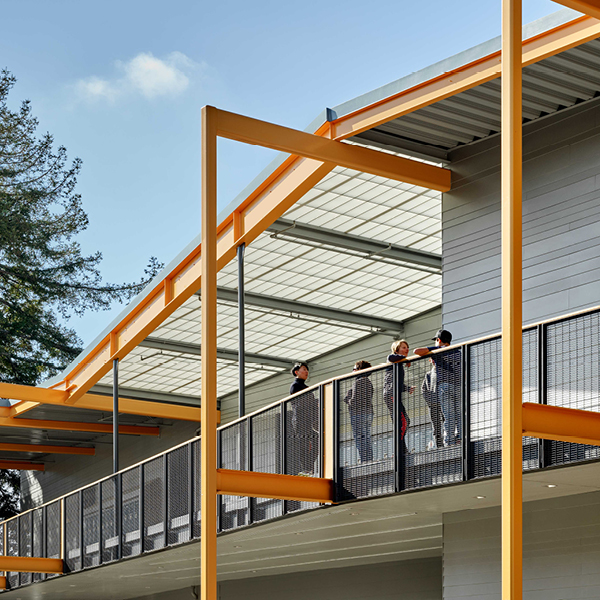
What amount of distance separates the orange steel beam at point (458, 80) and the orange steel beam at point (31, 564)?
1248 centimetres

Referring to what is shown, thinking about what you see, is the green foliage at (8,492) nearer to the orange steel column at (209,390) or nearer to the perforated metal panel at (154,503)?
the perforated metal panel at (154,503)

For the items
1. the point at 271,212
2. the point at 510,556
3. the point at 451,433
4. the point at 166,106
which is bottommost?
the point at 510,556

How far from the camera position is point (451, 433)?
11.5 meters

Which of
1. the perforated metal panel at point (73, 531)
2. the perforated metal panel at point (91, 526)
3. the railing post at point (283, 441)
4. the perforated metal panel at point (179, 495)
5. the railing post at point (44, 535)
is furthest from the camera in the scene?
the railing post at point (44, 535)

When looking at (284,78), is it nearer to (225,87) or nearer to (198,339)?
(225,87)

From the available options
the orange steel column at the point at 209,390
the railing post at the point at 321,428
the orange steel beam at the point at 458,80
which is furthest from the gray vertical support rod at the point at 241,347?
the orange steel column at the point at 209,390

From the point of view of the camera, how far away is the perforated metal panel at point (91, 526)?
67.2 feet

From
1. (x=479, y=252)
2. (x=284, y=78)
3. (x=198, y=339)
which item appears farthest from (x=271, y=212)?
(x=284, y=78)

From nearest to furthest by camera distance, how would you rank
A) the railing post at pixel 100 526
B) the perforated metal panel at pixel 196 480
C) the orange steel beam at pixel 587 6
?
the orange steel beam at pixel 587 6 < the perforated metal panel at pixel 196 480 < the railing post at pixel 100 526

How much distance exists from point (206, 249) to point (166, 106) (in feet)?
310

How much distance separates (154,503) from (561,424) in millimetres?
10622

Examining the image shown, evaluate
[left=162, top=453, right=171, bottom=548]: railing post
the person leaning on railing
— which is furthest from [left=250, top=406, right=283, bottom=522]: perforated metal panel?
[left=162, top=453, right=171, bottom=548]: railing post

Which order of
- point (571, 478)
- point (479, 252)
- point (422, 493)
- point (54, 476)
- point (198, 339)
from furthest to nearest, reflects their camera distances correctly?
point (54, 476)
point (198, 339)
point (479, 252)
point (422, 493)
point (571, 478)

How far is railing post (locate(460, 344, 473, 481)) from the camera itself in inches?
439
